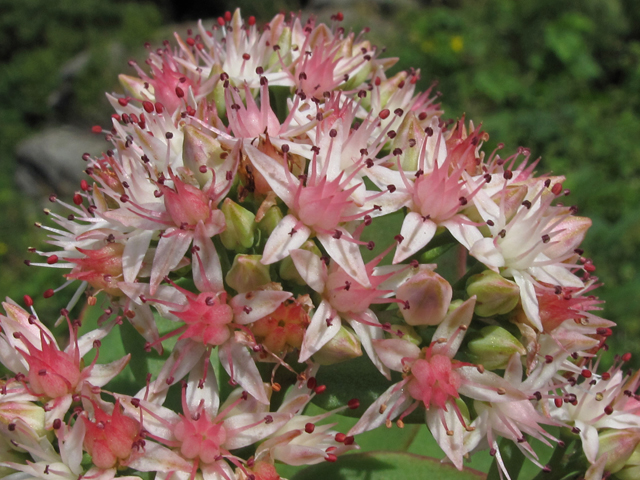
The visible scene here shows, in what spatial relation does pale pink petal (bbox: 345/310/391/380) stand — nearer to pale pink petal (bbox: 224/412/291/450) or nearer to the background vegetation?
pale pink petal (bbox: 224/412/291/450)

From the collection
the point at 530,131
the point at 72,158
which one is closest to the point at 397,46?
the point at 530,131

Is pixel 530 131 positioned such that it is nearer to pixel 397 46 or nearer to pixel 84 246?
pixel 397 46

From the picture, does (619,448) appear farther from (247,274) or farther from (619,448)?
(247,274)

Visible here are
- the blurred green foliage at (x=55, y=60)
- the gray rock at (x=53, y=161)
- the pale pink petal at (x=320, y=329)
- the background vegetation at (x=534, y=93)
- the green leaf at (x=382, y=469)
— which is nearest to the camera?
the pale pink petal at (x=320, y=329)

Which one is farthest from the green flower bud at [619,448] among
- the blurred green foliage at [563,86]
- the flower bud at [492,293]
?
the blurred green foliage at [563,86]

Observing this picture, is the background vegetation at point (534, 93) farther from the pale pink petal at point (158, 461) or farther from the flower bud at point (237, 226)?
the pale pink petal at point (158, 461)

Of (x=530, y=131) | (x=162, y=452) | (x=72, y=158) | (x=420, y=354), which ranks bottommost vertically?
(x=72, y=158)
